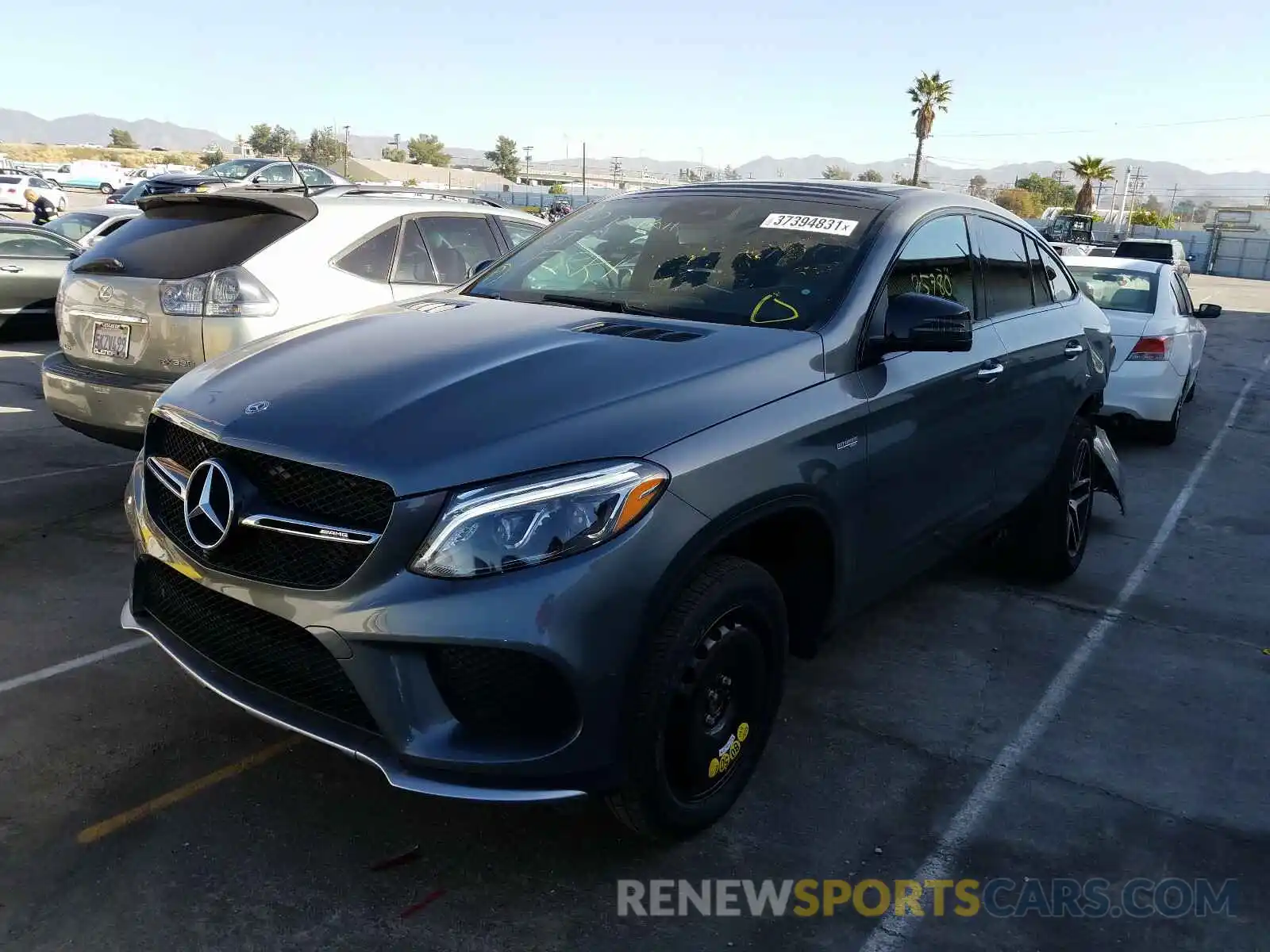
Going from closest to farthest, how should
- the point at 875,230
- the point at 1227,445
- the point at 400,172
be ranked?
the point at 875,230, the point at 1227,445, the point at 400,172

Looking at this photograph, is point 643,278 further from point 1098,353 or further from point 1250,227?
Result: point 1250,227

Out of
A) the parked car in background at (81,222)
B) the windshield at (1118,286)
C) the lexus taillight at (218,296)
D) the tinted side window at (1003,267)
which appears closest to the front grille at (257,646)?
the lexus taillight at (218,296)

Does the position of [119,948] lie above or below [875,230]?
below

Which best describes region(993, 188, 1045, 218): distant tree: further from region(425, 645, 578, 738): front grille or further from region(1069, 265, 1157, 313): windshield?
region(425, 645, 578, 738): front grille

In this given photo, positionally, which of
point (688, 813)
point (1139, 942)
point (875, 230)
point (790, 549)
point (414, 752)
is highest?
point (875, 230)

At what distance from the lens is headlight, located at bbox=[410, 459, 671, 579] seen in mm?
2422

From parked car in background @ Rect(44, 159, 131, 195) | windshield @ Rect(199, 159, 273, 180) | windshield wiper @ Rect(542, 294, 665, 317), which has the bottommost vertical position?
windshield wiper @ Rect(542, 294, 665, 317)

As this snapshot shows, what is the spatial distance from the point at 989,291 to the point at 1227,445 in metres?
6.58

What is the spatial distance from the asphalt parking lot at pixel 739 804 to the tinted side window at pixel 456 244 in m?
2.45

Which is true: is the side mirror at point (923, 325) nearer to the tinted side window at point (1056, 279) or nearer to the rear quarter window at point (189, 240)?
the tinted side window at point (1056, 279)

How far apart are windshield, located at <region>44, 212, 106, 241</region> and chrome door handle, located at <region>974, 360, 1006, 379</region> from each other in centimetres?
1515

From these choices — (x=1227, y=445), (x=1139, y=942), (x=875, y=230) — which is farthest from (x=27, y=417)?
(x=1227, y=445)

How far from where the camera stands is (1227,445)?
32.1 ft

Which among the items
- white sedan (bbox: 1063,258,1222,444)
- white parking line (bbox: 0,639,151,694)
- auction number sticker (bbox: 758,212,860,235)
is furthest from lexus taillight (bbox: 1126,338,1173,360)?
white parking line (bbox: 0,639,151,694)
